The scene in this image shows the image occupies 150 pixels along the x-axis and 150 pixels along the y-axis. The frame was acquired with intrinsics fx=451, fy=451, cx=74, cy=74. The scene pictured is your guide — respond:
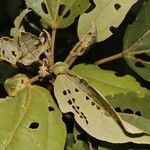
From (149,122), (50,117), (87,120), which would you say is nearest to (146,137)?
(149,122)

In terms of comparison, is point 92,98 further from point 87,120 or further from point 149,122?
point 149,122

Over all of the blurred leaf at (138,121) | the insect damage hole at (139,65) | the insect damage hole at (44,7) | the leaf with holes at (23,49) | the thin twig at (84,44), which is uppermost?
the insect damage hole at (44,7)

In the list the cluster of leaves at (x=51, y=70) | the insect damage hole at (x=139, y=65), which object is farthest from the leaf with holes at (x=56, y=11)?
the insect damage hole at (x=139, y=65)

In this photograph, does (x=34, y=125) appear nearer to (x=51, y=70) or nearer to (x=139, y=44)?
(x=51, y=70)

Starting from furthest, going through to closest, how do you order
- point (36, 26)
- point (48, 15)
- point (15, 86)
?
point (36, 26)
point (48, 15)
point (15, 86)

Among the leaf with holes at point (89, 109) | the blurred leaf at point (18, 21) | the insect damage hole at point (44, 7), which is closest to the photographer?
the leaf with holes at point (89, 109)

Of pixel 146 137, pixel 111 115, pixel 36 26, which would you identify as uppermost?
pixel 36 26

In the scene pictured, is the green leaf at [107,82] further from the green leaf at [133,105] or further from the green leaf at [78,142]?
the green leaf at [78,142]
